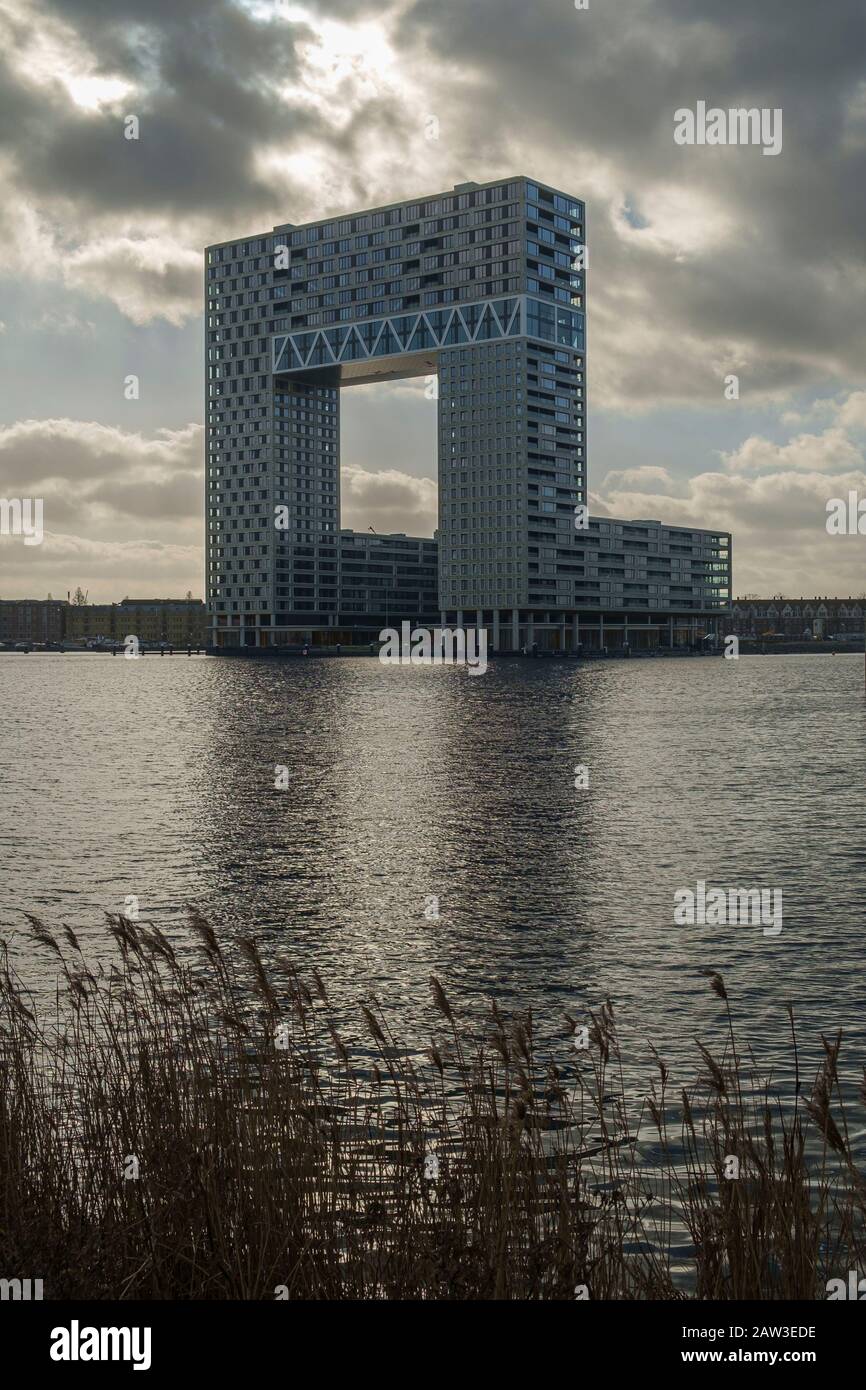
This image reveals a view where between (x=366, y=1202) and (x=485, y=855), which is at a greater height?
(x=366, y=1202)

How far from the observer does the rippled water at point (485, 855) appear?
20062mm

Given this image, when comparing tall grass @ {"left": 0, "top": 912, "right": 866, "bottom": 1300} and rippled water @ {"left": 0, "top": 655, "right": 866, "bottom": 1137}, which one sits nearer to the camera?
tall grass @ {"left": 0, "top": 912, "right": 866, "bottom": 1300}

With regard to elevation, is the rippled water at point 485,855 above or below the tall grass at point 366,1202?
below

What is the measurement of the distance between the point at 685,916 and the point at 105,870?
1388 cm

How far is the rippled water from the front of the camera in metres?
20.1

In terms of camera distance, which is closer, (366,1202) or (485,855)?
(366,1202)

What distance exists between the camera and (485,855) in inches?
1320

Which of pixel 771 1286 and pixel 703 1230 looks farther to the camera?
pixel 703 1230

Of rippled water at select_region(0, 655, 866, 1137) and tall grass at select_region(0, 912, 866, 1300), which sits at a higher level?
tall grass at select_region(0, 912, 866, 1300)

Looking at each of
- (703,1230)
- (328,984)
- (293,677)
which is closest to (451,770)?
(328,984)

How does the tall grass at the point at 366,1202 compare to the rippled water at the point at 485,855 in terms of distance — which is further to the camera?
the rippled water at the point at 485,855
